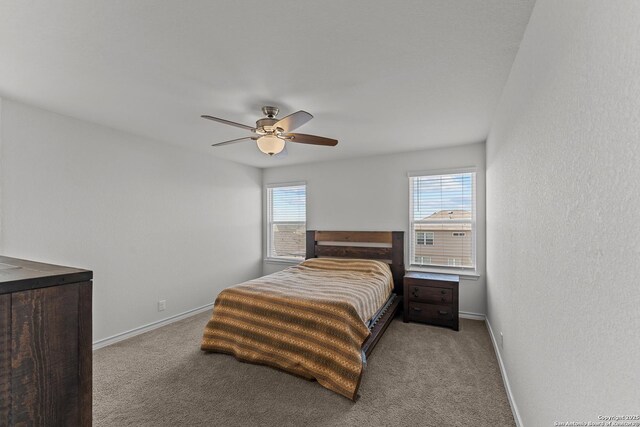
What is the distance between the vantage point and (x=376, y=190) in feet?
14.4

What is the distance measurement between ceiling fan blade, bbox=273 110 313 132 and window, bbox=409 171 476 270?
94.3 inches

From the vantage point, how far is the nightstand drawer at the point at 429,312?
343cm

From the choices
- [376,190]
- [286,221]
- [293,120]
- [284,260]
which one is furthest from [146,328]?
[376,190]

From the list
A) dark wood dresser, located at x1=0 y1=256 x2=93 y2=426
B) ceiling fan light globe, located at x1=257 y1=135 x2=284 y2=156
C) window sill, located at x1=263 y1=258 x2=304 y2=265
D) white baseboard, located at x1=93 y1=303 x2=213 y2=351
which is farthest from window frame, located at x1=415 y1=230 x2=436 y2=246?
dark wood dresser, located at x1=0 y1=256 x2=93 y2=426

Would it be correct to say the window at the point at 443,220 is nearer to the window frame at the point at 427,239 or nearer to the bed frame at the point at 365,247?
the window frame at the point at 427,239

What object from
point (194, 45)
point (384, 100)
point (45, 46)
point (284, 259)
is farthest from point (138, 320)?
point (384, 100)

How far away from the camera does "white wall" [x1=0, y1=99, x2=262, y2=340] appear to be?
2535 mm

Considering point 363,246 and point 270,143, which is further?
point 363,246

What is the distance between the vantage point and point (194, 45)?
167 cm

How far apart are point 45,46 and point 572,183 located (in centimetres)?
276

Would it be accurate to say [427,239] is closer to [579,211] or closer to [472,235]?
[472,235]

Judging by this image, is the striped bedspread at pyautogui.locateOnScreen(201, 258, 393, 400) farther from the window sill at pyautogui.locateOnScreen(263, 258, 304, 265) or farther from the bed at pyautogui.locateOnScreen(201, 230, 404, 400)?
the window sill at pyautogui.locateOnScreen(263, 258, 304, 265)

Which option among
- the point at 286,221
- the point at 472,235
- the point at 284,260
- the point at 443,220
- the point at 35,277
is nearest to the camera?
the point at 35,277

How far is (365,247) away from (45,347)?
3.87 m
